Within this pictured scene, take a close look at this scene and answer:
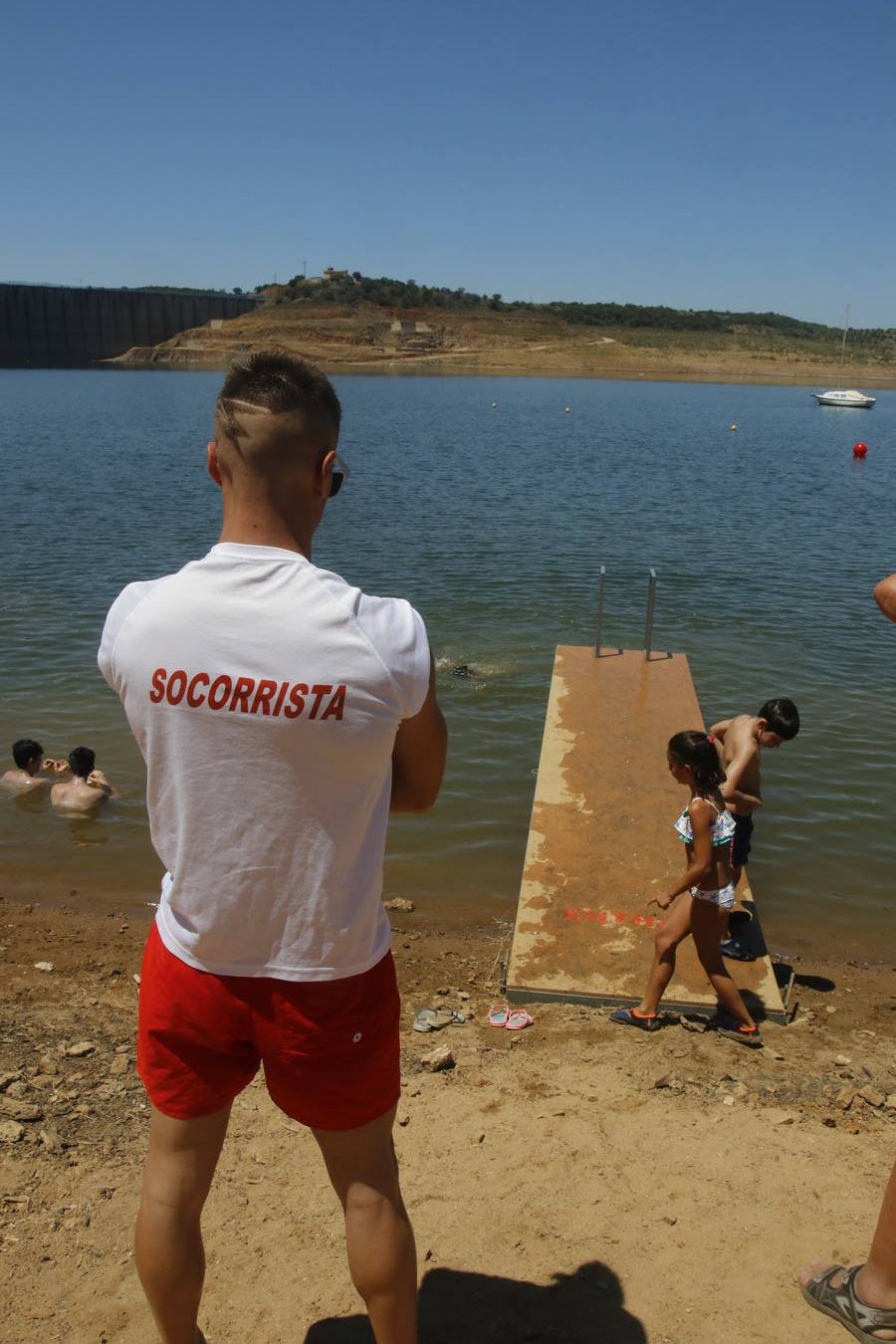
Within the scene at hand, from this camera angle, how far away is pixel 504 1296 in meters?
2.95

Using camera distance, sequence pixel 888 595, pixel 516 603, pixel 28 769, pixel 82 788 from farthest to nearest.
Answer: pixel 516 603 → pixel 28 769 → pixel 82 788 → pixel 888 595

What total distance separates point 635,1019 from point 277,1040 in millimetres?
3308

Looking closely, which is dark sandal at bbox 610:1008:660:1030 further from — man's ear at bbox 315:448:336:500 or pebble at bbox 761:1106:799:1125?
man's ear at bbox 315:448:336:500

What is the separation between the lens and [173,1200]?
A: 217cm

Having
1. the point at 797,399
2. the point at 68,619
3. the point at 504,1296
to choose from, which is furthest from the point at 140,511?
the point at 797,399

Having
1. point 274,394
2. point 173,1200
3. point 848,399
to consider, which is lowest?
point 173,1200

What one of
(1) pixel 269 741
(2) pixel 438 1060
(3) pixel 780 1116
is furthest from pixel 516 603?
(1) pixel 269 741

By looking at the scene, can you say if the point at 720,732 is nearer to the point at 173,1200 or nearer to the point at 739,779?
the point at 739,779

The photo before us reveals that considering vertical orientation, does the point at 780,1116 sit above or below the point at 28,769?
above

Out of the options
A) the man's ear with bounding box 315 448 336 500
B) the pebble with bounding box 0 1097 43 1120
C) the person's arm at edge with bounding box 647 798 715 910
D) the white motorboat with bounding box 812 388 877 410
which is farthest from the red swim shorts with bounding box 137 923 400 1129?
Result: the white motorboat with bounding box 812 388 877 410

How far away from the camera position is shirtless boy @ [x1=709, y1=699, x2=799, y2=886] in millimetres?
6031

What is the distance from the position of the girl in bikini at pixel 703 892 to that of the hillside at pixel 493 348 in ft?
326

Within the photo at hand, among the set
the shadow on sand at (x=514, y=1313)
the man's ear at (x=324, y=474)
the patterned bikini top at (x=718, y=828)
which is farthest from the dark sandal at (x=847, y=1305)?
the man's ear at (x=324, y=474)

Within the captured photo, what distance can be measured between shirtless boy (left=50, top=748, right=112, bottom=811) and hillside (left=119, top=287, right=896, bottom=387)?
95118 mm
